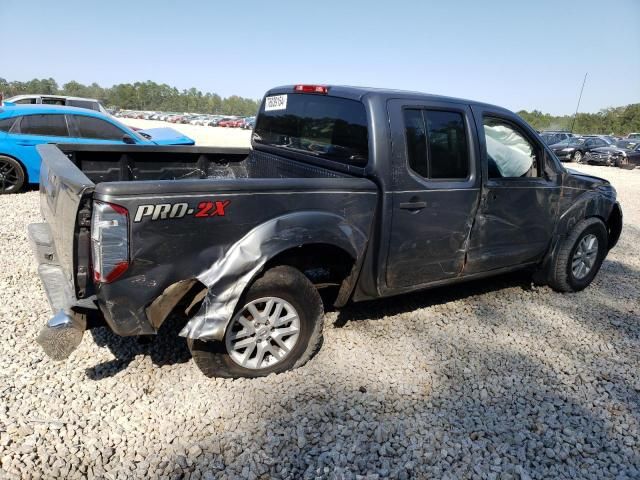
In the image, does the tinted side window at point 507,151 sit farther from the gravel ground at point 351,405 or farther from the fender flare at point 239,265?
the fender flare at point 239,265

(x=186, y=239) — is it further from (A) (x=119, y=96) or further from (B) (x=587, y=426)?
(A) (x=119, y=96)

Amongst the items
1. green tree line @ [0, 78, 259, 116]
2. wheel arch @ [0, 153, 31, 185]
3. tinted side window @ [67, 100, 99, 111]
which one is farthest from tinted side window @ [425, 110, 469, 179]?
green tree line @ [0, 78, 259, 116]

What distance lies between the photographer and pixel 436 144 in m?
3.58

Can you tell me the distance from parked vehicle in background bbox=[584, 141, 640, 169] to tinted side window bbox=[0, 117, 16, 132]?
24.1m

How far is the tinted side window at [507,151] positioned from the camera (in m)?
3.98

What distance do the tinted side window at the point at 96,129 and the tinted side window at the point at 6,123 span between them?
100 cm

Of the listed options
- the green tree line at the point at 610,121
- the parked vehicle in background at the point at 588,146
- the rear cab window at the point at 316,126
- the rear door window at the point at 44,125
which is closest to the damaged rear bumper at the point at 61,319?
the rear cab window at the point at 316,126

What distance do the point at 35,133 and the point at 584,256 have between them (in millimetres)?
8584

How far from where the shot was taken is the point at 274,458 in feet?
8.05

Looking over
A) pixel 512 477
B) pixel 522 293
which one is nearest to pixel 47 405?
pixel 512 477

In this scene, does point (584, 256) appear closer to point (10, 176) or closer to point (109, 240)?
point (109, 240)

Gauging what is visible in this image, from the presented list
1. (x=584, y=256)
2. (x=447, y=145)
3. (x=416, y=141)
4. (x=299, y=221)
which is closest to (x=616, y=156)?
(x=584, y=256)

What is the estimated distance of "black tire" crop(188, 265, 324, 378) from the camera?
2.86 meters

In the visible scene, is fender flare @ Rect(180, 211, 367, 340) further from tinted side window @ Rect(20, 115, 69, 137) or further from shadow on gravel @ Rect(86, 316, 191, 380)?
tinted side window @ Rect(20, 115, 69, 137)
